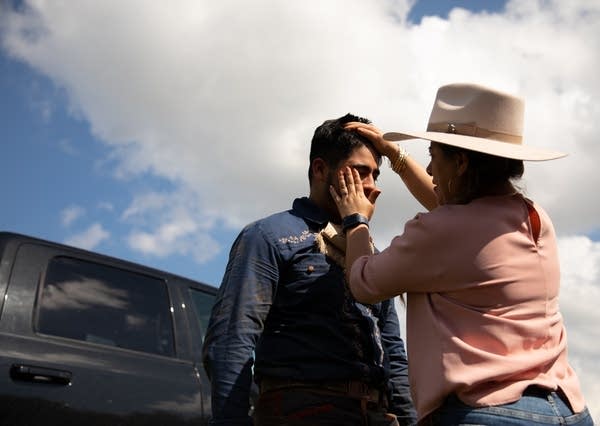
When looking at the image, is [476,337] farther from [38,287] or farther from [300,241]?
[38,287]

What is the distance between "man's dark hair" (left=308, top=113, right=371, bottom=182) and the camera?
2967mm

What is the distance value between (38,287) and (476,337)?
2.67 m

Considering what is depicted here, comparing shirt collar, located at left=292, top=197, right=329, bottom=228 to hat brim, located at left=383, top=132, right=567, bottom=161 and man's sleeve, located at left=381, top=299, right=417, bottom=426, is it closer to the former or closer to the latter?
man's sleeve, located at left=381, top=299, right=417, bottom=426

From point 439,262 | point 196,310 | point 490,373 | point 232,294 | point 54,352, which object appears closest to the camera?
point 490,373

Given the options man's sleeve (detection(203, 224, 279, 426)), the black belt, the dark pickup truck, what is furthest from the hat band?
the dark pickup truck

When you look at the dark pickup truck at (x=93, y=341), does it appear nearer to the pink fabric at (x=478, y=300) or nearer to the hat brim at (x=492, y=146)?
the pink fabric at (x=478, y=300)

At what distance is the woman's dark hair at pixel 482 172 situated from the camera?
2.26m

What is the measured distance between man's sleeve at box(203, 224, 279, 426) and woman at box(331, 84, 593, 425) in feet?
1.27

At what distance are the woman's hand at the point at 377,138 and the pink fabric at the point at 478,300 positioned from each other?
2.64 ft

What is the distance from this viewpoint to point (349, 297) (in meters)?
2.69

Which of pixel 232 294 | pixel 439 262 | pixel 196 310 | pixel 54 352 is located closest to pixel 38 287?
pixel 54 352

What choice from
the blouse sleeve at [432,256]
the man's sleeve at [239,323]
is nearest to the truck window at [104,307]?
the man's sleeve at [239,323]

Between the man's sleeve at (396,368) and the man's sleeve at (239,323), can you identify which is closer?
the man's sleeve at (239,323)

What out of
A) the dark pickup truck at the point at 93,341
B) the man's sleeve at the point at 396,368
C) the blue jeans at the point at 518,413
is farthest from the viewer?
the dark pickup truck at the point at 93,341
